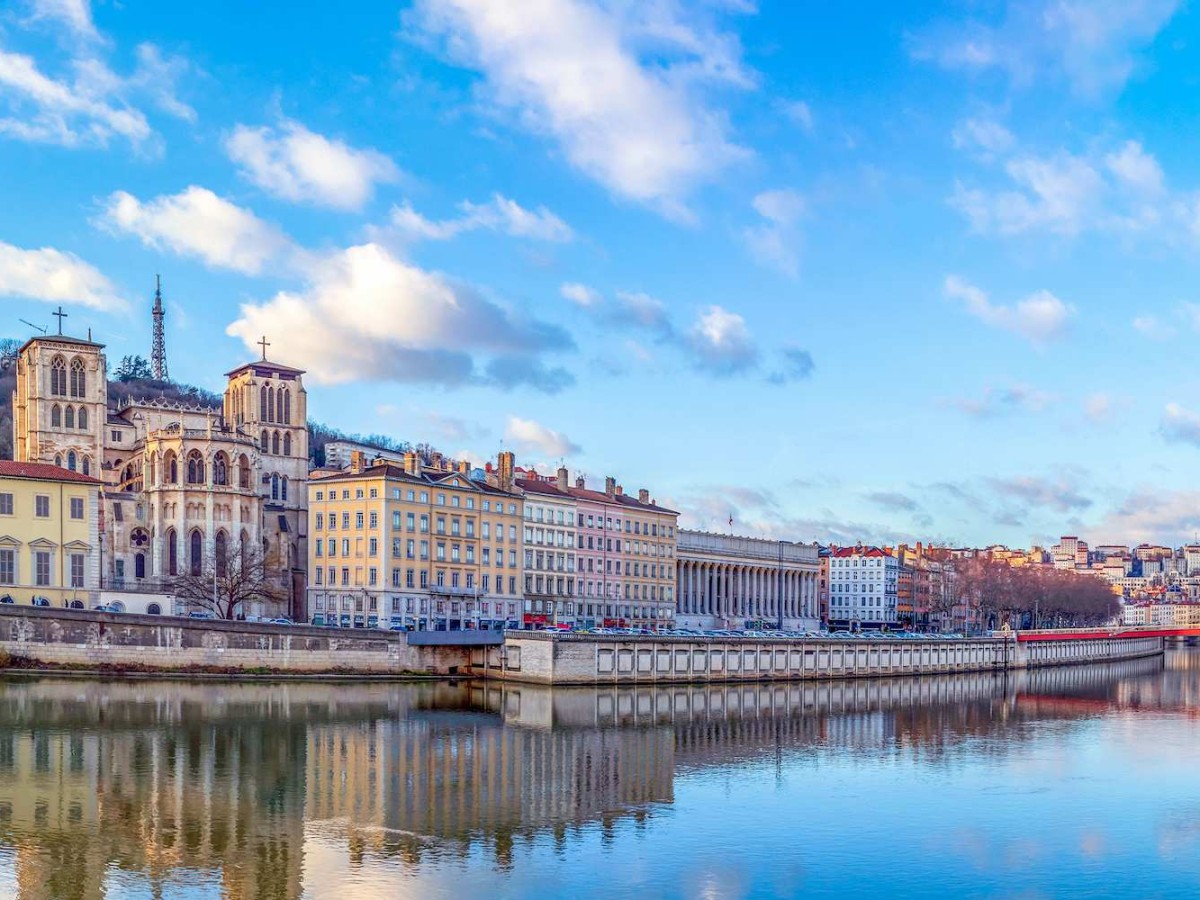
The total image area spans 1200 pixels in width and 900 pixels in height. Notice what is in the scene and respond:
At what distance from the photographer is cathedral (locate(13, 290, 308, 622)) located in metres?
86.0

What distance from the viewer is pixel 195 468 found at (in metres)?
87.4

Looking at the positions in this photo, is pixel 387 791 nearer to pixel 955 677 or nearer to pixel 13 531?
pixel 13 531

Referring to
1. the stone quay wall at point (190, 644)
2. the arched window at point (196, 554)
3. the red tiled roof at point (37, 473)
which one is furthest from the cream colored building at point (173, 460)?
the stone quay wall at point (190, 644)

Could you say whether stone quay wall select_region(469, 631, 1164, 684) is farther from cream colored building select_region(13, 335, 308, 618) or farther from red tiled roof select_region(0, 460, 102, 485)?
red tiled roof select_region(0, 460, 102, 485)

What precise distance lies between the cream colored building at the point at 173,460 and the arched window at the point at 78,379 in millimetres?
79

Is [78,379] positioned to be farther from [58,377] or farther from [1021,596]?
[1021,596]

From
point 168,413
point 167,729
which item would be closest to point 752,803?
point 167,729

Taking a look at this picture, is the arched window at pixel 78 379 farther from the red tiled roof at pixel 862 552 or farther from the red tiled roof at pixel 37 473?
the red tiled roof at pixel 862 552

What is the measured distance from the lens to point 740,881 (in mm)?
29203

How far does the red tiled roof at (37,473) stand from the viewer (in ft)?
225

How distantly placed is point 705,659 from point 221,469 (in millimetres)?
37375

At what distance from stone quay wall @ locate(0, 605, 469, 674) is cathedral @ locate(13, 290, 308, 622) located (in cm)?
966

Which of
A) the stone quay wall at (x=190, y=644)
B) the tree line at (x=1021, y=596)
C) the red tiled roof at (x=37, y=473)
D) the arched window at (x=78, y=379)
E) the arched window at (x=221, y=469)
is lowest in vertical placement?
the tree line at (x=1021, y=596)

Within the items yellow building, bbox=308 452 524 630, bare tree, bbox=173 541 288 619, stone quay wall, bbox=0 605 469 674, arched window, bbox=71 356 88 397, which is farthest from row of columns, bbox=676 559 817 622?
arched window, bbox=71 356 88 397
